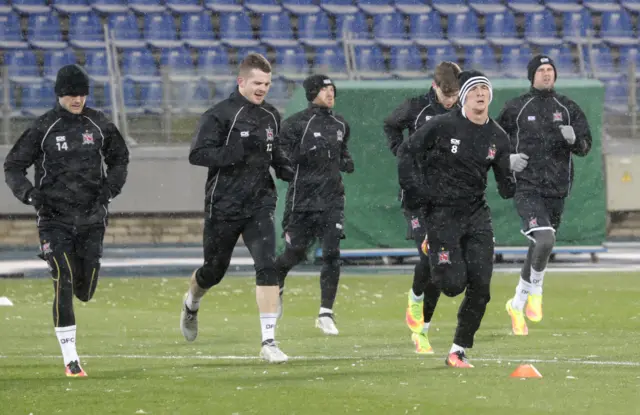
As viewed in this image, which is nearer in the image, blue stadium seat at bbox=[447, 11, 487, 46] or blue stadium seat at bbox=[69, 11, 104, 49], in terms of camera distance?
blue stadium seat at bbox=[69, 11, 104, 49]

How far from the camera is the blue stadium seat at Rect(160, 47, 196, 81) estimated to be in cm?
2558

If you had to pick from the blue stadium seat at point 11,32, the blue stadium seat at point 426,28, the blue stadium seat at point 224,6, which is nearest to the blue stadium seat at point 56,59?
the blue stadium seat at point 11,32

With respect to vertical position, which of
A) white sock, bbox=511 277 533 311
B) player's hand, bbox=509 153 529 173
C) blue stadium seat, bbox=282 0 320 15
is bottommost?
white sock, bbox=511 277 533 311

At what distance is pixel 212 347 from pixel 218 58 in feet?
51.4

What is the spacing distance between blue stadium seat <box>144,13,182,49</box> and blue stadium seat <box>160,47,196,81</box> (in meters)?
0.19

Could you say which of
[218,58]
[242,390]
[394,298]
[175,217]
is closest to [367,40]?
[218,58]

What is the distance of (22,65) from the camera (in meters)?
27.4

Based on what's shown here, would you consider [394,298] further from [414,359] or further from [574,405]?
[574,405]

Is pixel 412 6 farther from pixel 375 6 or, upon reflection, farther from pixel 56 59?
pixel 56 59

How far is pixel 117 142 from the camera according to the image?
10.5 metres

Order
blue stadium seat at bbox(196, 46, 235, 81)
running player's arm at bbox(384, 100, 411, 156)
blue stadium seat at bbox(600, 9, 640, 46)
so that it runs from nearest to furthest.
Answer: running player's arm at bbox(384, 100, 411, 156), blue stadium seat at bbox(196, 46, 235, 81), blue stadium seat at bbox(600, 9, 640, 46)

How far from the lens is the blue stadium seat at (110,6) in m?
28.7

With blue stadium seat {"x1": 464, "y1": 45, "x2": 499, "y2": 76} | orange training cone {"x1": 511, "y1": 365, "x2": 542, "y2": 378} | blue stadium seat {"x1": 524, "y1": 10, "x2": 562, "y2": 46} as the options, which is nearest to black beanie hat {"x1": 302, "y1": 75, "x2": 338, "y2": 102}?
orange training cone {"x1": 511, "y1": 365, "x2": 542, "y2": 378}

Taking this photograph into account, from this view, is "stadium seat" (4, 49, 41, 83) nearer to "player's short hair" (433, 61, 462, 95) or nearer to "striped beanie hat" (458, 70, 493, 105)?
"player's short hair" (433, 61, 462, 95)
